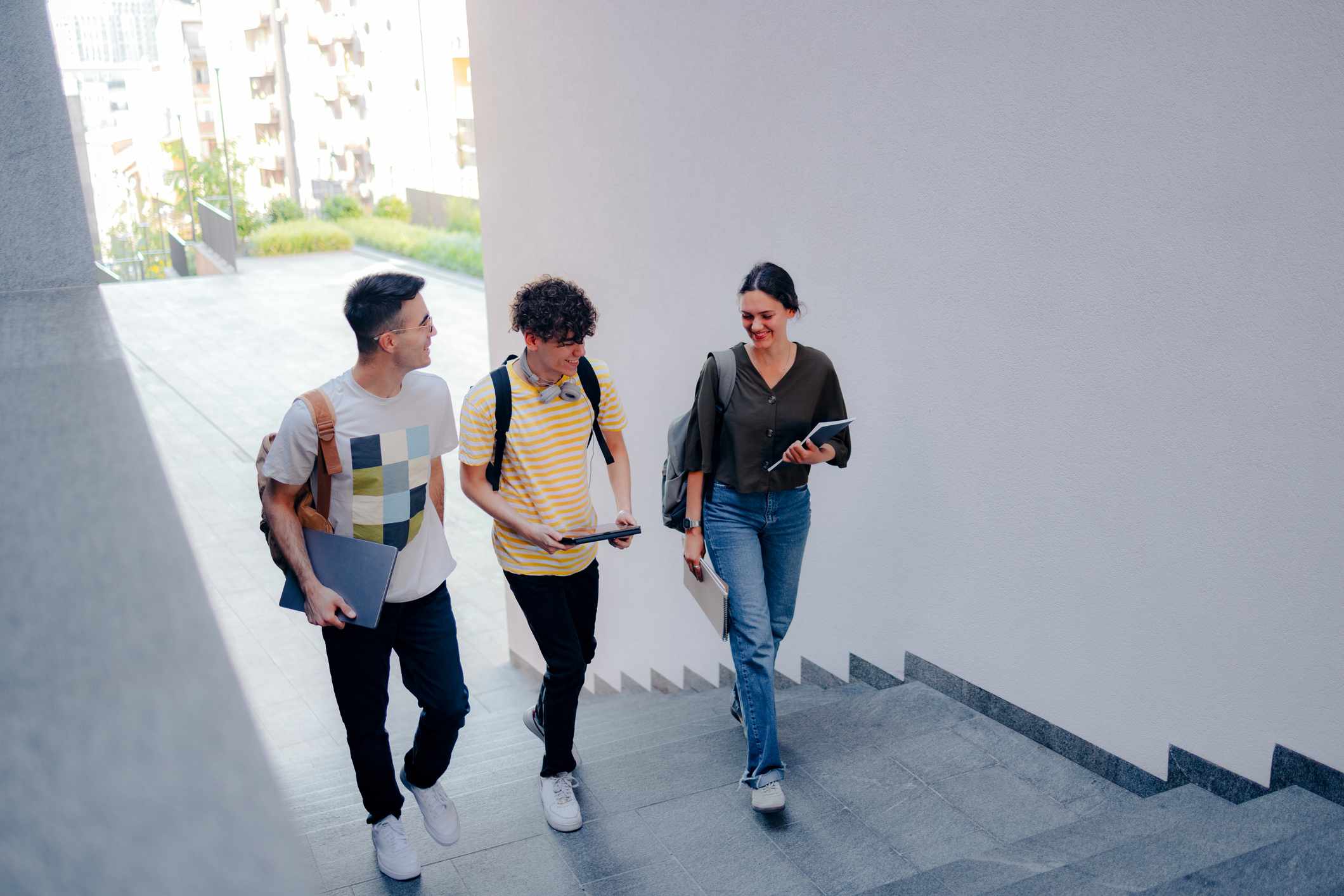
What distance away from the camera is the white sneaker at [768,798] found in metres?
3.42

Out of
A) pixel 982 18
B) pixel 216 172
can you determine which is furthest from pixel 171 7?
pixel 982 18

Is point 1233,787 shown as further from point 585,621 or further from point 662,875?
point 585,621

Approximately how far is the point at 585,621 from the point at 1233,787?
212 cm

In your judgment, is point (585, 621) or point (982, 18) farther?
point (982, 18)

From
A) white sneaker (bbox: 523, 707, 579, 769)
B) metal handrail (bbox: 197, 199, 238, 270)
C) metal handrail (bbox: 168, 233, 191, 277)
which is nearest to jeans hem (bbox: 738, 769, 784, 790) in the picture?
white sneaker (bbox: 523, 707, 579, 769)

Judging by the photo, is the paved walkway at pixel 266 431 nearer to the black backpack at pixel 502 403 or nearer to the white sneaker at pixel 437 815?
the white sneaker at pixel 437 815

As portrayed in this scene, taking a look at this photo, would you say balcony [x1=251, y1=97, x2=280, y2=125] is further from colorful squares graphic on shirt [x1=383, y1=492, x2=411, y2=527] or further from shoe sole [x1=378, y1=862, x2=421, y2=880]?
shoe sole [x1=378, y1=862, x2=421, y2=880]

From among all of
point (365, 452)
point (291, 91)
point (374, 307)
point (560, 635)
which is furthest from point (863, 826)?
point (291, 91)

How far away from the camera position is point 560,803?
134 inches

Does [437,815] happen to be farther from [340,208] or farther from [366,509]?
[340,208]

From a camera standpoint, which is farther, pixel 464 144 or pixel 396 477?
pixel 464 144

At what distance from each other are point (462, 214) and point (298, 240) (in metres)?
5.61

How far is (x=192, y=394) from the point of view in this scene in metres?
18.5

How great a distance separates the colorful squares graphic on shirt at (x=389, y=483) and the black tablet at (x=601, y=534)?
47 centimetres
